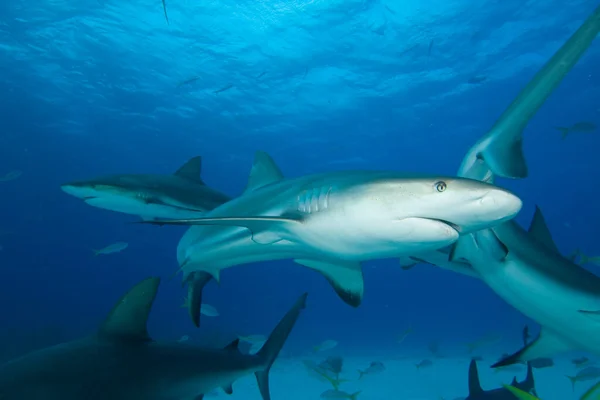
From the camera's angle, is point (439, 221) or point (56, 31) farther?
point (56, 31)

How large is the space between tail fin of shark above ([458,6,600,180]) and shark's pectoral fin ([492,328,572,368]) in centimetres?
196

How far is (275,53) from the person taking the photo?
20625mm

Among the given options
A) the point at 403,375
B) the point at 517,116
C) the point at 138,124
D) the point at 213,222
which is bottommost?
the point at 403,375

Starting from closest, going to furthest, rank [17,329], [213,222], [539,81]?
[539,81]
[213,222]
[17,329]

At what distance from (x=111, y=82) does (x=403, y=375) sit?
22.7 meters

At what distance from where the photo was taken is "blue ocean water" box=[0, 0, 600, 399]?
17.9m

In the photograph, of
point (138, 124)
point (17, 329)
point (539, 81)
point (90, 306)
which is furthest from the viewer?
point (90, 306)

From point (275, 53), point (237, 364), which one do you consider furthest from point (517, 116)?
point (275, 53)

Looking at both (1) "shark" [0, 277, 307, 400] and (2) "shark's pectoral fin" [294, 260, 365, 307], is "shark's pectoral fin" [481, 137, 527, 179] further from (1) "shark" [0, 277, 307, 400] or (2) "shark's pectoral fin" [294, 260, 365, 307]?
(1) "shark" [0, 277, 307, 400]

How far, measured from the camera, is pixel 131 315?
3.07 metres

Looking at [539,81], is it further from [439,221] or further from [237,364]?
[237,364]

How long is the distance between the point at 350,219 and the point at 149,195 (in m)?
3.55

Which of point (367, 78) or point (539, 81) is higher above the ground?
point (367, 78)

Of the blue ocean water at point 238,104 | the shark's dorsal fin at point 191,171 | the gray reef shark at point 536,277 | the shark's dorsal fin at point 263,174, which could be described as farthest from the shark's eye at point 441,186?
the blue ocean water at point 238,104
